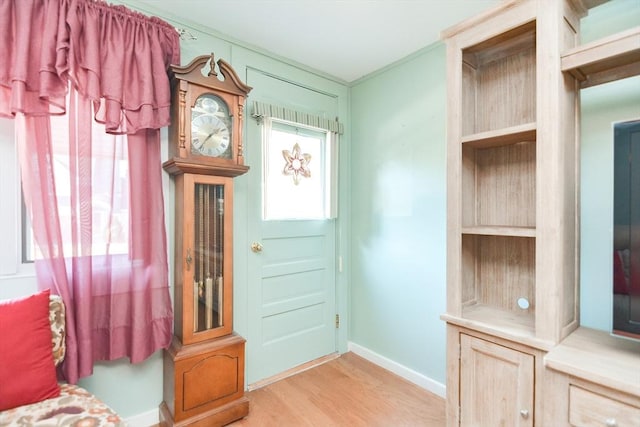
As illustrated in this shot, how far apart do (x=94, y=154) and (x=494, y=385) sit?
89.2 inches

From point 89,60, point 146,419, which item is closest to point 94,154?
point 89,60

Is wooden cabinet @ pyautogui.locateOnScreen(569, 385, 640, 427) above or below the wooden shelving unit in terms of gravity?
below

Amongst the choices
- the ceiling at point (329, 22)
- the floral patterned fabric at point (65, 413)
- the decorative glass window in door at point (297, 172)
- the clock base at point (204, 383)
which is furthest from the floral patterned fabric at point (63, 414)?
the ceiling at point (329, 22)

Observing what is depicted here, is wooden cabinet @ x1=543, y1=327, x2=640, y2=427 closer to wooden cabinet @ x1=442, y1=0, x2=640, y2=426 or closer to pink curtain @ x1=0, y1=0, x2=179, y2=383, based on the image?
wooden cabinet @ x1=442, y1=0, x2=640, y2=426

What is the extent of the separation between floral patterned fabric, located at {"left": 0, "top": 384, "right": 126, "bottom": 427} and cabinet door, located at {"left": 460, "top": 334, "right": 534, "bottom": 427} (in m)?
1.46

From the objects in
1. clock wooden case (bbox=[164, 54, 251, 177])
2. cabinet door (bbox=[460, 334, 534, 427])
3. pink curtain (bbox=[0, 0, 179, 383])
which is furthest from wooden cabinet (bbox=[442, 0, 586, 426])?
pink curtain (bbox=[0, 0, 179, 383])

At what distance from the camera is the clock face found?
Answer: 183 centimetres

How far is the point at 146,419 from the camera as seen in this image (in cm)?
190

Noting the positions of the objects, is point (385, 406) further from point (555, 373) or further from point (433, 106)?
point (433, 106)

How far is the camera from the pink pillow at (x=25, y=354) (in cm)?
123

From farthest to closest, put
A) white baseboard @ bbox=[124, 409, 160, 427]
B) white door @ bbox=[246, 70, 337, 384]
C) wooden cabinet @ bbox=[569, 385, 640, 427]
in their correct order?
white door @ bbox=[246, 70, 337, 384] < white baseboard @ bbox=[124, 409, 160, 427] < wooden cabinet @ bbox=[569, 385, 640, 427]

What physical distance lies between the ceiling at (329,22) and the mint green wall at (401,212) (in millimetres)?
273

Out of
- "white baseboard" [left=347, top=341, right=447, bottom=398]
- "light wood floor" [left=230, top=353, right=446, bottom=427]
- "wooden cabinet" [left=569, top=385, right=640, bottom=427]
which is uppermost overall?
"wooden cabinet" [left=569, top=385, right=640, bottom=427]

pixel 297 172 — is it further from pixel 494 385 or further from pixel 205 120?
pixel 494 385
